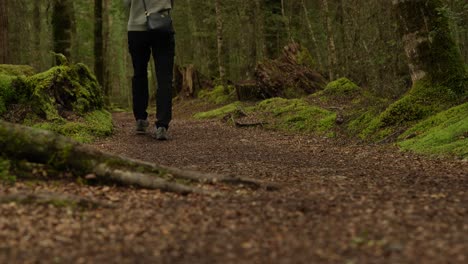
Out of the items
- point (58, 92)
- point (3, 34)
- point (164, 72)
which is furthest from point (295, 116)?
point (3, 34)

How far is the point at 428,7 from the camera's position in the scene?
7.99 m

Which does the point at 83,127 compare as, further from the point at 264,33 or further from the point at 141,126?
the point at 264,33

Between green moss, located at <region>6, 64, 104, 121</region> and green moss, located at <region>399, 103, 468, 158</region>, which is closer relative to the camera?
green moss, located at <region>399, 103, 468, 158</region>

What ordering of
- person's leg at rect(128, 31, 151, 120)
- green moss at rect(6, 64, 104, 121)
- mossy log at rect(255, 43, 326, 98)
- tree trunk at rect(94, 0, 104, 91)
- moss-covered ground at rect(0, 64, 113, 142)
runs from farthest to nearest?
tree trunk at rect(94, 0, 104, 91) < mossy log at rect(255, 43, 326, 98) < green moss at rect(6, 64, 104, 121) < person's leg at rect(128, 31, 151, 120) < moss-covered ground at rect(0, 64, 113, 142)

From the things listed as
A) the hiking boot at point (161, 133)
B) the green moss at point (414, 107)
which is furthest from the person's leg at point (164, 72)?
the green moss at point (414, 107)

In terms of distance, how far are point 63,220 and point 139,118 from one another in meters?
6.15

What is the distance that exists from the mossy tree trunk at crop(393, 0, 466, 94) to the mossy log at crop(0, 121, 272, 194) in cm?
492

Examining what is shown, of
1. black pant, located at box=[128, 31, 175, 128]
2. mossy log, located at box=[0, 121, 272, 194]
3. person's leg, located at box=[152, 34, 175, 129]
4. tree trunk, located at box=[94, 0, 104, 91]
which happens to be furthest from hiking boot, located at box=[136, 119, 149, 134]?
tree trunk, located at box=[94, 0, 104, 91]

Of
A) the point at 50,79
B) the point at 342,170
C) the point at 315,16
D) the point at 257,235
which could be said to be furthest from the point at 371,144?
the point at 315,16

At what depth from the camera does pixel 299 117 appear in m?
11.1

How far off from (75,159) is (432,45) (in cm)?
611

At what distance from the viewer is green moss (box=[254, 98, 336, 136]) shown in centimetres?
1008

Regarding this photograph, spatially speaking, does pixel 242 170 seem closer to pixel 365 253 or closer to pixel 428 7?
pixel 365 253

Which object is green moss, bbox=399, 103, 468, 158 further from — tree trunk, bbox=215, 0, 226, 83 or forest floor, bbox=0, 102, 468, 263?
tree trunk, bbox=215, 0, 226, 83
